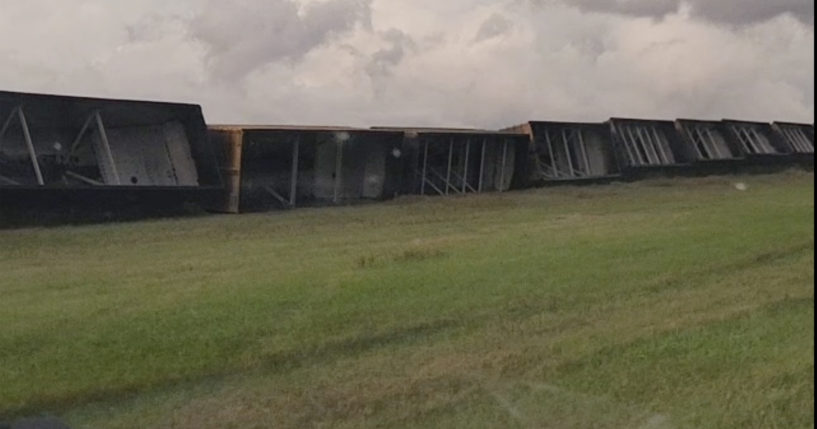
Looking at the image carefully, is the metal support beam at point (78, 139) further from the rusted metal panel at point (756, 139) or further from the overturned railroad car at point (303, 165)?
the rusted metal panel at point (756, 139)

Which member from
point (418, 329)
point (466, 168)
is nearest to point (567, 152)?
point (466, 168)

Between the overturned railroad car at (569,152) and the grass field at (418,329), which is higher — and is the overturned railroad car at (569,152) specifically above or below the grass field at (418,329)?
above

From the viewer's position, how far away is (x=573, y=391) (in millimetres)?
7168

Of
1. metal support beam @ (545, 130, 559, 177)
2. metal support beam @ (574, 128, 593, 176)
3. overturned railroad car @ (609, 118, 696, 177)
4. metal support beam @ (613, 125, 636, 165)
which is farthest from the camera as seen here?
metal support beam @ (613, 125, 636, 165)

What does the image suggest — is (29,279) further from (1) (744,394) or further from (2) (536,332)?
(1) (744,394)

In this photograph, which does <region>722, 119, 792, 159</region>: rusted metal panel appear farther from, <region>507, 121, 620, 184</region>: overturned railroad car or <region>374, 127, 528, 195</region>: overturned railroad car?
<region>374, 127, 528, 195</region>: overturned railroad car

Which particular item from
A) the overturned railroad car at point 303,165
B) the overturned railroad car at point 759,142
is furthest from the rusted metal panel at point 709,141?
the overturned railroad car at point 303,165

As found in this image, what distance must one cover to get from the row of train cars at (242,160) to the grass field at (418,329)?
4187 mm

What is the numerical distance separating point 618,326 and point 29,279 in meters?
7.17

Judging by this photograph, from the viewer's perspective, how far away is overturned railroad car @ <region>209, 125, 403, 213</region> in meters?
23.7

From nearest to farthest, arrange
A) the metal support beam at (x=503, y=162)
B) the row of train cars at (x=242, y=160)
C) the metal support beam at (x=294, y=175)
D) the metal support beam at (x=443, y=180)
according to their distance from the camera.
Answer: the row of train cars at (x=242, y=160) < the metal support beam at (x=294, y=175) < the metal support beam at (x=443, y=180) < the metal support beam at (x=503, y=162)

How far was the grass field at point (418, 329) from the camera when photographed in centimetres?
694

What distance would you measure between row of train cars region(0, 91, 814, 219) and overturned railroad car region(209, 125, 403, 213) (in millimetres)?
27

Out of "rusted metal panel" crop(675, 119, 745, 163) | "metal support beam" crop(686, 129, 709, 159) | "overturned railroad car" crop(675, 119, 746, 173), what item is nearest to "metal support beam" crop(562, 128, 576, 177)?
"overturned railroad car" crop(675, 119, 746, 173)
